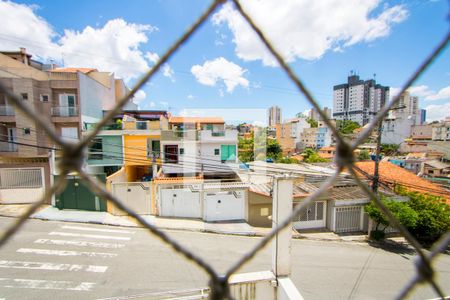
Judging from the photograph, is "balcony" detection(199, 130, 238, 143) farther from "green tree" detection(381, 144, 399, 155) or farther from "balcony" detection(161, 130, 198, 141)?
"green tree" detection(381, 144, 399, 155)

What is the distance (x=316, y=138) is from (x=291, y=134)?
494 centimetres

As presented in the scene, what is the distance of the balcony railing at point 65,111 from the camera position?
42.4 ft

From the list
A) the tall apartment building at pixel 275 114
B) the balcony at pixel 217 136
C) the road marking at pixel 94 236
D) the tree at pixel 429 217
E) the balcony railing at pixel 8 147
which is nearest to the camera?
the road marking at pixel 94 236

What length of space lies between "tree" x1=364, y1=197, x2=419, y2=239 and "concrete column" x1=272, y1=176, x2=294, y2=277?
25.1 ft

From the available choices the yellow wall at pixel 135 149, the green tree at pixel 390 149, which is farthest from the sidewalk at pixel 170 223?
the green tree at pixel 390 149

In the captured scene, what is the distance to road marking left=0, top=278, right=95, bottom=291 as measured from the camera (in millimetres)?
5375

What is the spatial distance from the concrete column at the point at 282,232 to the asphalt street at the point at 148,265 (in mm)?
2957

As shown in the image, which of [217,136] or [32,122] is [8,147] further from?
[217,136]

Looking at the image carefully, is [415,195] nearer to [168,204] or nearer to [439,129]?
[168,204]

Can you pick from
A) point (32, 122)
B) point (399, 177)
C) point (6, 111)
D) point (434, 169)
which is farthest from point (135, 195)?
point (434, 169)

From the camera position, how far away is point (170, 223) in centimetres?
1035

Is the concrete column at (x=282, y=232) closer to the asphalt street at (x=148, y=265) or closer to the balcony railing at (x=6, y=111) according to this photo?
the asphalt street at (x=148, y=265)

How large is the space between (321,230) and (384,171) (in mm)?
6815

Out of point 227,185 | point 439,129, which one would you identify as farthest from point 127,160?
point 439,129
